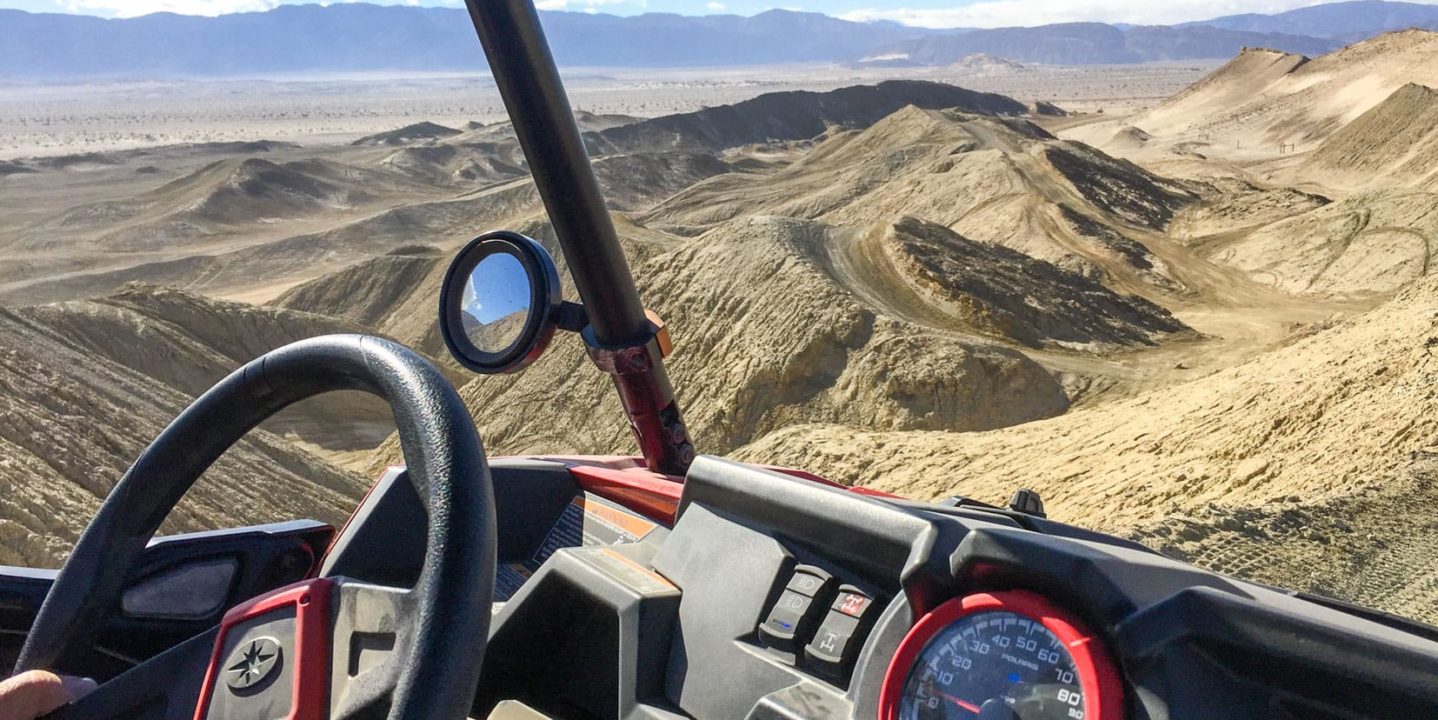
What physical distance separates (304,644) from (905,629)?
0.83 metres

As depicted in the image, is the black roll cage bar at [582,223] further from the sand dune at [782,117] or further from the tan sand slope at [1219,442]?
the sand dune at [782,117]

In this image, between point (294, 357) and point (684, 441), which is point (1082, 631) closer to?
point (294, 357)

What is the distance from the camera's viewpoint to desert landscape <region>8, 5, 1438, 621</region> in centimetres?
773

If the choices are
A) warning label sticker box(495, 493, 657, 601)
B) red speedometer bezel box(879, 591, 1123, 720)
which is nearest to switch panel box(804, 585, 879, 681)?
red speedometer bezel box(879, 591, 1123, 720)

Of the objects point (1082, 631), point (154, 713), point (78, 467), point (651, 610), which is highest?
point (1082, 631)

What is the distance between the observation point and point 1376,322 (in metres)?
10.3

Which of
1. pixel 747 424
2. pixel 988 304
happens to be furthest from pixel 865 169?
pixel 747 424

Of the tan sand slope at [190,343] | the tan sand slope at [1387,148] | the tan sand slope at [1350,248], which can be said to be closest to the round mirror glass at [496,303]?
the tan sand slope at [190,343]

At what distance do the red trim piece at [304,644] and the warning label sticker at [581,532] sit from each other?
3.34ft

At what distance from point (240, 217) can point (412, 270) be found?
2004cm

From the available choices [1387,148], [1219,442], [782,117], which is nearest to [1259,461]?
[1219,442]

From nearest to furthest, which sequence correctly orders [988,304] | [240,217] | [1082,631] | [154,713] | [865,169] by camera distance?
1. [1082,631]
2. [154,713]
3. [988,304]
4. [865,169]
5. [240,217]

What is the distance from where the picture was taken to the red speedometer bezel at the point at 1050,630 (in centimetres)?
131

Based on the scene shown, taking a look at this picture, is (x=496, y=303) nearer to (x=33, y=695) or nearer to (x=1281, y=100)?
(x=33, y=695)
